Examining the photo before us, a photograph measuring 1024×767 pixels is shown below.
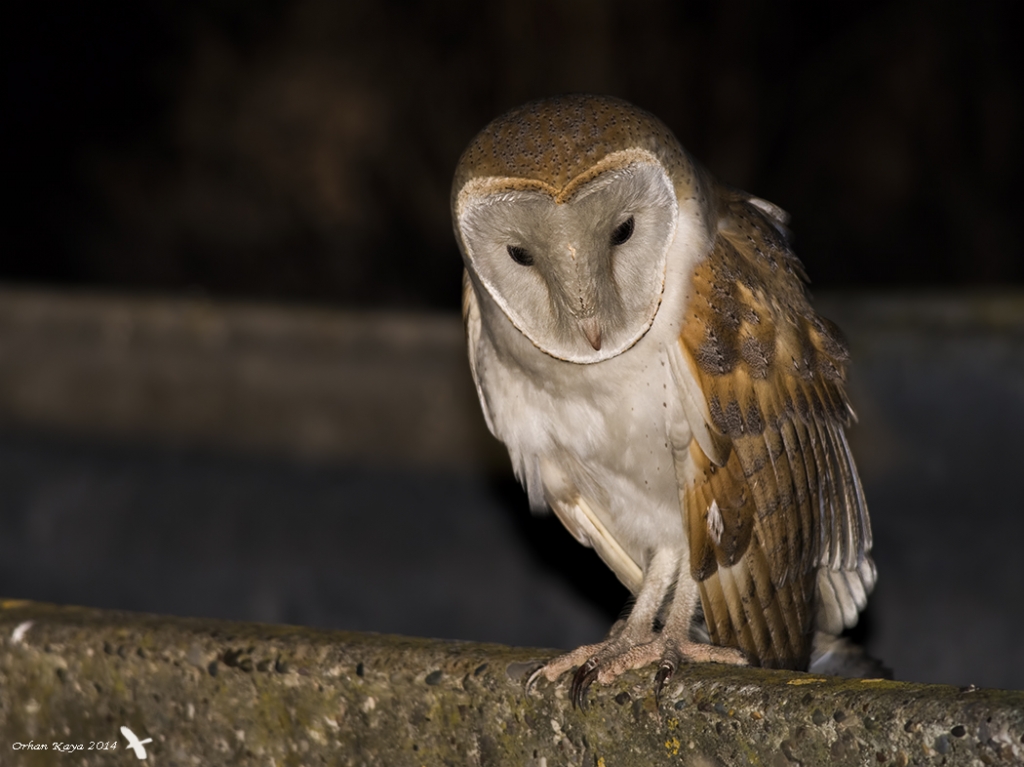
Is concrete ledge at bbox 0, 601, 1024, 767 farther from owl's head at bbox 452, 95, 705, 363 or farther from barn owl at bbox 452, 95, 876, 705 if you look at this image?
owl's head at bbox 452, 95, 705, 363

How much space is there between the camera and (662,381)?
167cm

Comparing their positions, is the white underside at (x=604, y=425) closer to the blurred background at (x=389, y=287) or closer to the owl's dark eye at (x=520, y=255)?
the owl's dark eye at (x=520, y=255)

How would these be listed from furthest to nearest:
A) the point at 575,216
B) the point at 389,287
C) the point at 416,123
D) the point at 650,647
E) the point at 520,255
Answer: the point at 389,287, the point at 416,123, the point at 650,647, the point at 520,255, the point at 575,216

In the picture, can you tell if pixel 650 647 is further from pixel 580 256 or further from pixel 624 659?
pixel 580 256

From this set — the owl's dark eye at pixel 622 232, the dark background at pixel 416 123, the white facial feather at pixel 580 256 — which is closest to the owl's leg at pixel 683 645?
the white facial feather at pixel 580 256

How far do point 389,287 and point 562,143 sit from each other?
5.89m

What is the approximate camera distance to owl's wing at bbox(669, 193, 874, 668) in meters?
1.65

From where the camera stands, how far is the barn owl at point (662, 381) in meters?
1.45

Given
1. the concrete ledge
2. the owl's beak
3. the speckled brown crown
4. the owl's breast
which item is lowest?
the concrete ledge

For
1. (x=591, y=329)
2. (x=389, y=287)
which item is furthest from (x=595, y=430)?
(x=389, y=287)

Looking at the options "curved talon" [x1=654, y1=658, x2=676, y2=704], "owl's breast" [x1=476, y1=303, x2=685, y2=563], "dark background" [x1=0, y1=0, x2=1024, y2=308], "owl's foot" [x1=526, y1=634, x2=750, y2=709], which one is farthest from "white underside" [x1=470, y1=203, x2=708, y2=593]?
"dark background" [x1=0, y1=0, x2=1024, y2=308]

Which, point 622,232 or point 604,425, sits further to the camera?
point 604,425

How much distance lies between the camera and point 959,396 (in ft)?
12.5

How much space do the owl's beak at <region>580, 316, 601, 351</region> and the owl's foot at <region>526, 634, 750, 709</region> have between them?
1.42 ft
